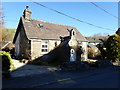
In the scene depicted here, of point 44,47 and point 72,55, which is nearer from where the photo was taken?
point 72,55

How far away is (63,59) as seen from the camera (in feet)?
63.9

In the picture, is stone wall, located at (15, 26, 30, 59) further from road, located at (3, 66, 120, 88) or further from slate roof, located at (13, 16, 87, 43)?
road, located at (3, 66, 120, 88)

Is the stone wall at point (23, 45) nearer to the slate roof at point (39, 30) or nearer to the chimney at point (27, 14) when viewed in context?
the slate roof at point (39, 30)

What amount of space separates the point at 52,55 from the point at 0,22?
13.3 m

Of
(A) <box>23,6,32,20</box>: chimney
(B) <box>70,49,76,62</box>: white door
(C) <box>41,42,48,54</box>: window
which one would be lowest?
(B) <box>70,49,76,62</box>: white door

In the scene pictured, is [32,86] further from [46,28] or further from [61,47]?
[46,28]

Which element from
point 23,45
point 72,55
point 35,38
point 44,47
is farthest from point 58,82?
point 23,45

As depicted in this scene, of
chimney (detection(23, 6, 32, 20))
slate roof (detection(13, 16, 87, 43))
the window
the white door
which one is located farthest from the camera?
chimney (detection(23, 6, 32, 20))

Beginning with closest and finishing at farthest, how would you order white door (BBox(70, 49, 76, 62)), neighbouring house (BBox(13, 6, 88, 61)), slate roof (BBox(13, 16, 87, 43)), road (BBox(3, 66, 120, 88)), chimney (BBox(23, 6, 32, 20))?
road (BBox(3, 66, 120, 88)), neighbouring house (BBox(13, 6, 88, 61)), white door (BBox(70, 49, 76, 62)), slate roof (BBox(13, 16, 87, 43)), chimney (BBox(23, 6, 32, 20))

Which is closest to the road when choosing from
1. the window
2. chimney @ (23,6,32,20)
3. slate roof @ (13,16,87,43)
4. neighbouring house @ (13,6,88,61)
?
neighbouring house @ (13,6,88,61)

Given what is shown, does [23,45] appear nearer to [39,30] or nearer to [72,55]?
[39,30]

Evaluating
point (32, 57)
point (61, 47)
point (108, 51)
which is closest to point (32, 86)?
point (32, 57)

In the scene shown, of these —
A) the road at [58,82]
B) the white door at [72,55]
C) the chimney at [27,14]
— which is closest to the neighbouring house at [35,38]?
the chimney at [27,14]

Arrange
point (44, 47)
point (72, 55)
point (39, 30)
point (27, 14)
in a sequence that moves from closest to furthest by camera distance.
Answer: point (72, 55) → point (44, 47) → point (39, 30) → point (27, 14)
